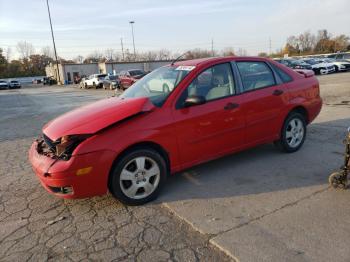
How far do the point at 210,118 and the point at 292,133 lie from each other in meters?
1.87

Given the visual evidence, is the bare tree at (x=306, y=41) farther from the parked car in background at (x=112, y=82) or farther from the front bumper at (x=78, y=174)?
the front bumper at (x=78, y=174)

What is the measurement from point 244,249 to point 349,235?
98cm

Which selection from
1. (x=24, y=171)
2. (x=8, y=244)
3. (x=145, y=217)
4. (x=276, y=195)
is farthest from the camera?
(x=24, y=171)

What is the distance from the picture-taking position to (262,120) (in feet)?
16.1

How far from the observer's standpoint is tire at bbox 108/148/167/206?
372 centimetres

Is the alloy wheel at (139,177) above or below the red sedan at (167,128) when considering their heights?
below

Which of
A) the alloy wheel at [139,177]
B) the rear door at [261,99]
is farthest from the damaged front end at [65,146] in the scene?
the rear door at [261,99]

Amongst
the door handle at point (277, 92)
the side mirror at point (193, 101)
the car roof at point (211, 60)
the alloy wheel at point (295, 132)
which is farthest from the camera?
the alloy wheel at point (295, 132)

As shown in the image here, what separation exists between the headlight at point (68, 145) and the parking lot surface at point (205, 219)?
737 mm

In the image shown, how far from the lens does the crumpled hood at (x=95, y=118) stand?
3682 mm

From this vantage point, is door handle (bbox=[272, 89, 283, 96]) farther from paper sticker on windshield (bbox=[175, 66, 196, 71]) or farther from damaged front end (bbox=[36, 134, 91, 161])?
damaged front end (bbox=[36, 134, 91, 161])

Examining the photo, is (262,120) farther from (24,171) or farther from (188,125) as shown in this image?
(24,171)

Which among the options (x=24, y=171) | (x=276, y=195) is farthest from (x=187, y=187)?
(x=24, y=171)

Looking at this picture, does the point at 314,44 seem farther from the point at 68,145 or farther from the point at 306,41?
the point at 68,145
